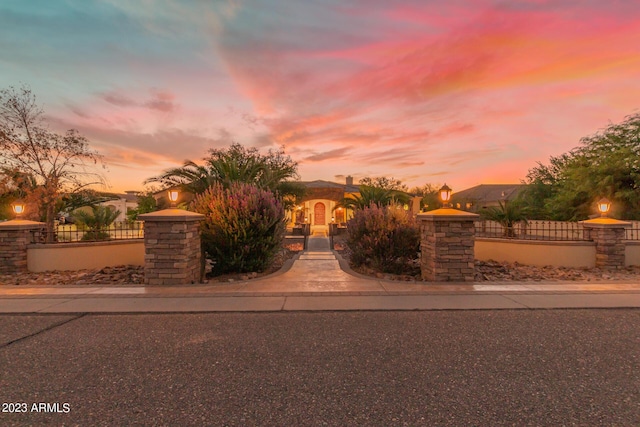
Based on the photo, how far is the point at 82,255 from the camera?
1040cm

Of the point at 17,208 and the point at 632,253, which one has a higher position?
the point at 17,208

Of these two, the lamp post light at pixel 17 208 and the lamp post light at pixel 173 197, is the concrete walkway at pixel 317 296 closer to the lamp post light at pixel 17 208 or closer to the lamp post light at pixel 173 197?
the lamp post light at pixel 173 197

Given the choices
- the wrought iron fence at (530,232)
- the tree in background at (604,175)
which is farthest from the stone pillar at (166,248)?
the tree in background at (604,175)

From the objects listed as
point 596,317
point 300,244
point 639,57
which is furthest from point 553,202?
point 596,317

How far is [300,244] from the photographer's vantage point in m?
16.5

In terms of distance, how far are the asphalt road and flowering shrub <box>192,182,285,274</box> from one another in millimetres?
3551

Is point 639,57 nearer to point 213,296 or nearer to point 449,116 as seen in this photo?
point 449,116

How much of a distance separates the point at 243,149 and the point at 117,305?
21129 mm

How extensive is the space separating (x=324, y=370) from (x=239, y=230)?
577 cm

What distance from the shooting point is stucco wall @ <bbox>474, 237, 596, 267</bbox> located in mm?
10188

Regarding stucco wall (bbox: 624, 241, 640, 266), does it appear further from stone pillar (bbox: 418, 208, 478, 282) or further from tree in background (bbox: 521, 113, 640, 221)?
tree in background (bbox: 521, 113, 640, 221)

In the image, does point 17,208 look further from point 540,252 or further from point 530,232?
point 530,232

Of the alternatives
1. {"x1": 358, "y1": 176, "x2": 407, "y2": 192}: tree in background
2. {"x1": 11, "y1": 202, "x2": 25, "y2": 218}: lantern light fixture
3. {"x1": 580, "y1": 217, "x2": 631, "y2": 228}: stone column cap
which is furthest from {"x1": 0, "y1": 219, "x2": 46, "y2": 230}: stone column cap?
{"x1": 358, "y1": 176, "x2": 407, "y2": 192}: tree in background

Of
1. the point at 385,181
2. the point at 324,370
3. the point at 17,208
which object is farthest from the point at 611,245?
the point at 385,181
